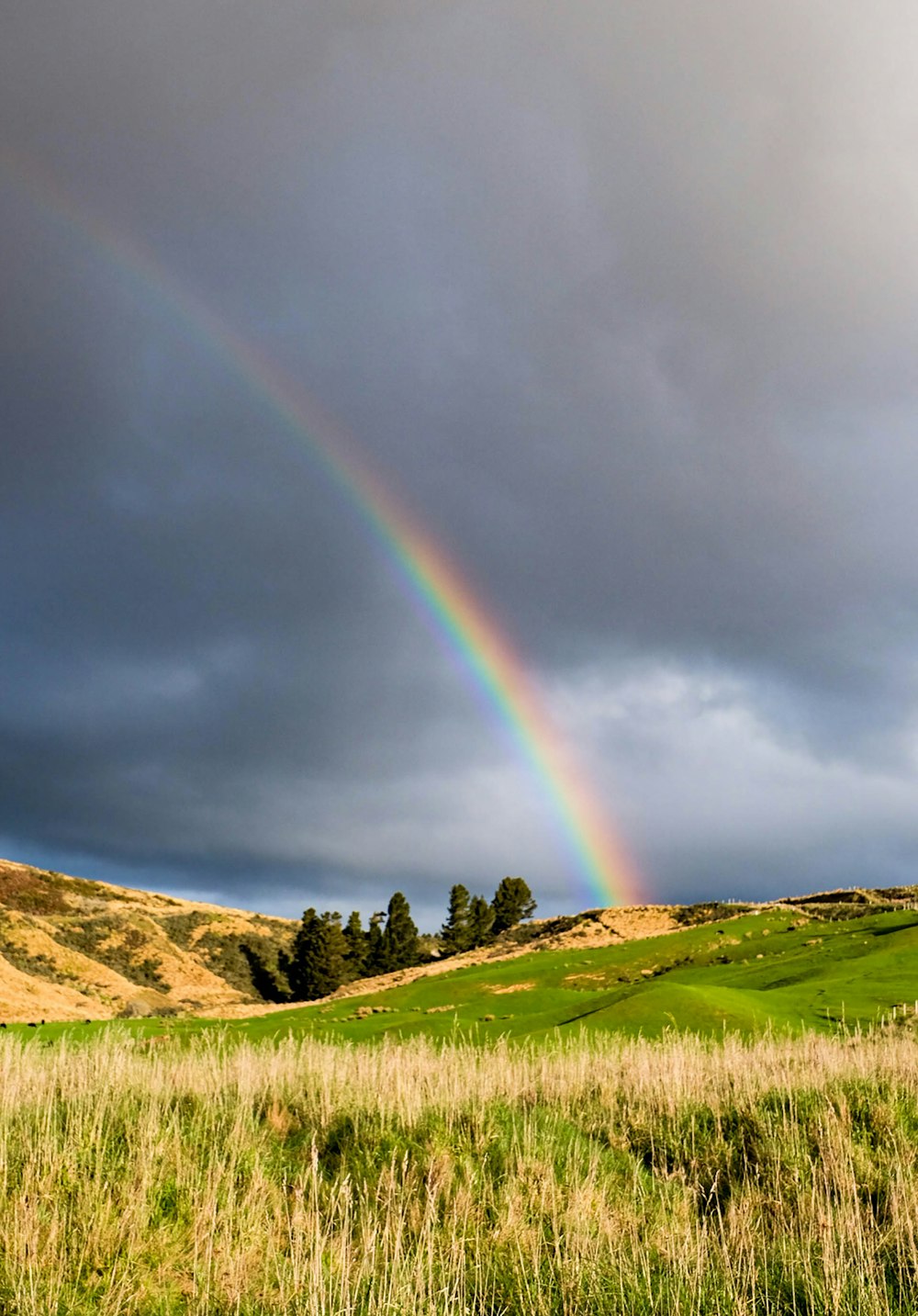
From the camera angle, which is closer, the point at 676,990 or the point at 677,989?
the point at 676,990

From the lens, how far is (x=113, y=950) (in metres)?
80.7

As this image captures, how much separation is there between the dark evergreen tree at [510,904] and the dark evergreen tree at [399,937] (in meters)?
12.9

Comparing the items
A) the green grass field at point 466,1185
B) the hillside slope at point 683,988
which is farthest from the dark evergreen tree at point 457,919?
the green grass field at point 466,1185

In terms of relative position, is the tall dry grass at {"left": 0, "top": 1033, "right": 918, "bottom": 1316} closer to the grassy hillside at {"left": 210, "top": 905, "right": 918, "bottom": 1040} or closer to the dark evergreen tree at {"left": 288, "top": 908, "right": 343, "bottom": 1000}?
the grassy hillside at {"left": 210, "top": 905, "right": 918, "bottom": 1040}

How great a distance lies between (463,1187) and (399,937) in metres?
91.9

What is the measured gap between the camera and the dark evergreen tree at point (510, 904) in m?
107

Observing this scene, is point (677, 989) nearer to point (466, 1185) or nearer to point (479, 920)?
point (466, 1185)

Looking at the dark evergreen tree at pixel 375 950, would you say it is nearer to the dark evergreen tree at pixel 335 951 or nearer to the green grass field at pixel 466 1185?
the dark evergreen tree at pixel 335 951

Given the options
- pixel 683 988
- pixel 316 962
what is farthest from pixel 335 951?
pixel 683 988

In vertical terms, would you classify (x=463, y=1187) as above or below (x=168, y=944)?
below

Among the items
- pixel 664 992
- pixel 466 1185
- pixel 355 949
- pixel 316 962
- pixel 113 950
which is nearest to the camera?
pixel 466 1185

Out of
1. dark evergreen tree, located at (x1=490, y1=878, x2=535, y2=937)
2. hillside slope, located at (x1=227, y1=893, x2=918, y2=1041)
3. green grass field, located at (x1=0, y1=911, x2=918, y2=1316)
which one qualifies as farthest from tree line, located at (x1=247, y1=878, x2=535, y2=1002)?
green grass field, located at (x1=0, y1=911, x2=918, y2=1316)

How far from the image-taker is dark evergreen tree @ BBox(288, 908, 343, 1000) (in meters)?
84.1

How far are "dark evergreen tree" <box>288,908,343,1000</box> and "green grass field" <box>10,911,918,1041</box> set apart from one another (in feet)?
89.3
